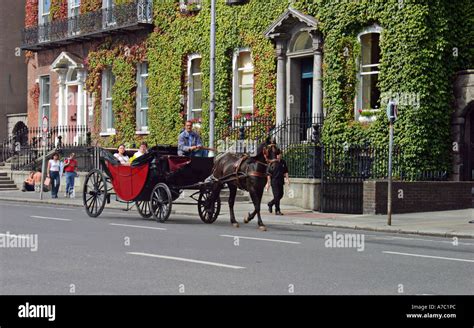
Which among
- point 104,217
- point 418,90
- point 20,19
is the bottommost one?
point 104,217

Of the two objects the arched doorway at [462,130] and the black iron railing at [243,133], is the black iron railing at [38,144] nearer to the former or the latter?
the black iron railing at [243,133]

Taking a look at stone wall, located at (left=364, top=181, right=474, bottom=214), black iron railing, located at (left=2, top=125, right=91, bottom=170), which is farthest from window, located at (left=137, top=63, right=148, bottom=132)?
stone wall, located at (left=364, top=181, right=474, bottom=214)

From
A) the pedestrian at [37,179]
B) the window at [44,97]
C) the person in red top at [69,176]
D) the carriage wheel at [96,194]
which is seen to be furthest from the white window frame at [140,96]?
the carriage wheel at [96,194]

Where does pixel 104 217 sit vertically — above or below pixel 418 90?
below

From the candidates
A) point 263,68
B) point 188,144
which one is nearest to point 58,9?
point 263,68

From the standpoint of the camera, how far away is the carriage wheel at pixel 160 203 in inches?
794

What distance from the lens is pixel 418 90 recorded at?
27281 millimetres

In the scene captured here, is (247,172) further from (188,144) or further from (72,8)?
(72,8)

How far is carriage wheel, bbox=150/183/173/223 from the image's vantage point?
2016 cm

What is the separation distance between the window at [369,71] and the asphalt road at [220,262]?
11.0 m
